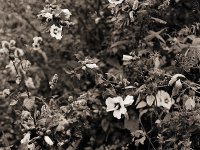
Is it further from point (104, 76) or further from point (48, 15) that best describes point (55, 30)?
point (104, 76)

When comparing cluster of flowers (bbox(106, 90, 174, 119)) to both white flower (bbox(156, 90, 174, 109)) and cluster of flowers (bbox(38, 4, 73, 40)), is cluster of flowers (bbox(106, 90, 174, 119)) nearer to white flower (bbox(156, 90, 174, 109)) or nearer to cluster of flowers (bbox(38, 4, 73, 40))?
white flower (bbox(156, 90, 174, 109))

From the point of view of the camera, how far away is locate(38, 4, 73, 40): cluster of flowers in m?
2.48

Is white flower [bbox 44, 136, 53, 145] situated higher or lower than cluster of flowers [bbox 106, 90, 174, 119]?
lower

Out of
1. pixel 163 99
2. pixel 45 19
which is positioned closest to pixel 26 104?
pixel 45 19

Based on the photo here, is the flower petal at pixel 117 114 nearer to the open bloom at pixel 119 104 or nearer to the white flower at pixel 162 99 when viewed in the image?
the open bloom at pixel 119 104

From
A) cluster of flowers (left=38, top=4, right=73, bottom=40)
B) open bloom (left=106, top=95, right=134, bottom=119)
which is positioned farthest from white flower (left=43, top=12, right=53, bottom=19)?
open bloom (left=106, top=95, right=134, bottom=119)

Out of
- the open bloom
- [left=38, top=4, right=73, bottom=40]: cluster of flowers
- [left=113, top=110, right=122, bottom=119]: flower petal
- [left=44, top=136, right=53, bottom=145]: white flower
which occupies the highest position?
[left=38, top=4, right=73, bottom=40]: cluster of flowers

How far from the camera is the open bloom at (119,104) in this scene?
7.94ft

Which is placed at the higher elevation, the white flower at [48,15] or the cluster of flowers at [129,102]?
the white flower at [48,15]

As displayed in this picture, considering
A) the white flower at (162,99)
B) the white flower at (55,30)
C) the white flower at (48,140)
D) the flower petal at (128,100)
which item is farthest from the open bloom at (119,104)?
the white flower at (55,30)

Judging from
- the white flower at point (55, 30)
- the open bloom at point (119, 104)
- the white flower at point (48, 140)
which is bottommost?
the white flower at point (48, 140)

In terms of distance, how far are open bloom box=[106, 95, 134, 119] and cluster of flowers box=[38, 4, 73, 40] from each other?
0.47 m

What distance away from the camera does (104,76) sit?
2.87 metres

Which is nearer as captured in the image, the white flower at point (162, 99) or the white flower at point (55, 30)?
the white flower at point (162, 99)
